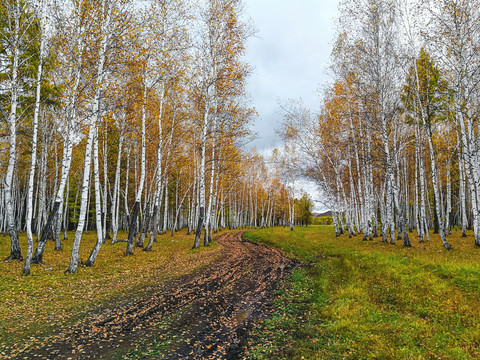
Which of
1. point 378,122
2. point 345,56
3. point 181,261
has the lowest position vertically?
point 181,261

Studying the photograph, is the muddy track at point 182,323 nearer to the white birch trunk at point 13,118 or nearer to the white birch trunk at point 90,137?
the white birch trunk at point 90,137

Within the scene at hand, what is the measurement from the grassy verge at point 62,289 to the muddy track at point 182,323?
76 cm

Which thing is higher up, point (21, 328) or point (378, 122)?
point (378, 122)

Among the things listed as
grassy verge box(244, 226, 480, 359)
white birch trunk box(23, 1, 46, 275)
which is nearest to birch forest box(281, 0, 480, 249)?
grassy verge box(244, 226, 480, 359)

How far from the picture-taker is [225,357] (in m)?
4.82

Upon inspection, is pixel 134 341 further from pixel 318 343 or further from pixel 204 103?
pixel 204 103

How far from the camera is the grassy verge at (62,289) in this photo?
597 centimetres

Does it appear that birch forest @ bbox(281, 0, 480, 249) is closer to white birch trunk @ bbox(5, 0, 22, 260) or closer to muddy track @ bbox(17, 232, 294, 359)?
muddy track @ bbox(17, 232, 294, 359)

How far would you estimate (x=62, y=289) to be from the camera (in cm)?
873

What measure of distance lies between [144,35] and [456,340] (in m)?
16.9

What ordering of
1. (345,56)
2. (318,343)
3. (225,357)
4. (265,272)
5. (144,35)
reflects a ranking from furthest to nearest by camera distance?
1. (345,56)
2. (144,35)
3. (265,272)
4. (318,343)
5. (225,357)

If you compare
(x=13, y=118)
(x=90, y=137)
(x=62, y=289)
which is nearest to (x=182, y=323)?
(x=62, y=289)

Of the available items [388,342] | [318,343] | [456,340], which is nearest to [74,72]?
[318,343]

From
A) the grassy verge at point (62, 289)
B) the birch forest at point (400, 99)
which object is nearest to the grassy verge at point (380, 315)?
the grassy verge at point (62, 289)
